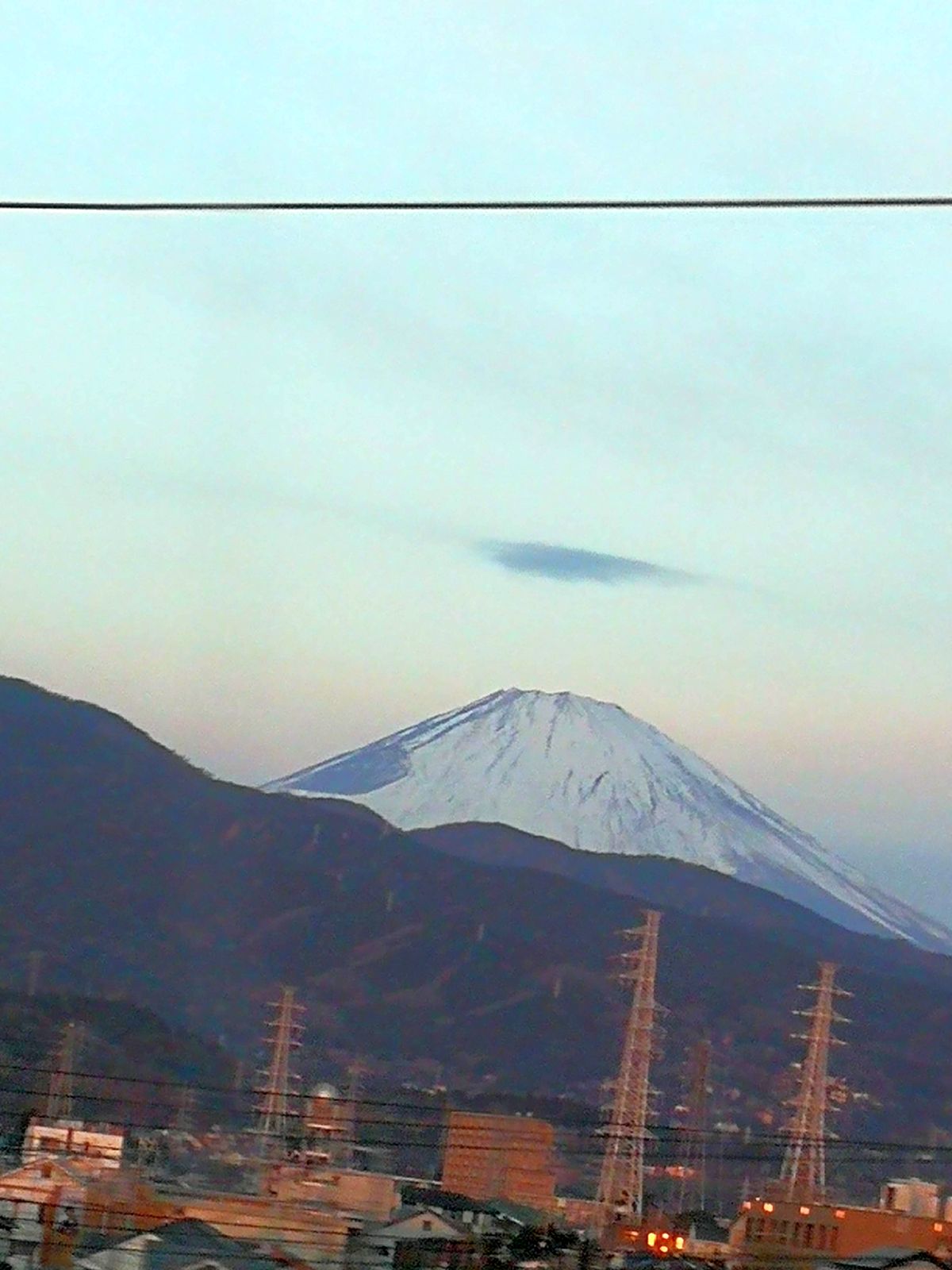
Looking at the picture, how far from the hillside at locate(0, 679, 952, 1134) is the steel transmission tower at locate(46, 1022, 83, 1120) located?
11567mm

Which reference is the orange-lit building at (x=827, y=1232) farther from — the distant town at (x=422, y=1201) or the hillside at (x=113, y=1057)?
the hillside at (x=113, y=1057)

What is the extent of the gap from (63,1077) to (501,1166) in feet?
32.9

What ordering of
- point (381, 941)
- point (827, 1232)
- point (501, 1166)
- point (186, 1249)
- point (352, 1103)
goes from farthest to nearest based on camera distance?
1. point (381, 941)
2. point (352, 1103)
3. point (501, 1166)
4. point (827, 1232)
5. point (186, 1249)

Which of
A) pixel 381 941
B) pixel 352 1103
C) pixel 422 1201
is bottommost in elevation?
pixel 422 1201

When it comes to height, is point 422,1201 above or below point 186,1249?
above

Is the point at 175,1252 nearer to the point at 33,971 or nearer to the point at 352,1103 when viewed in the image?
the point at 352,1103

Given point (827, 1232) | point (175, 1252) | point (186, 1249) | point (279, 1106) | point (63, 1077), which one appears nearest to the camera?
point (175, 1252)

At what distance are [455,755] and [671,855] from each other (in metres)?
22.1

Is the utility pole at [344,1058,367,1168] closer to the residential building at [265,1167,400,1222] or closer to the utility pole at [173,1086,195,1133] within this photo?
the utility pole at [173,1086,195,1133]

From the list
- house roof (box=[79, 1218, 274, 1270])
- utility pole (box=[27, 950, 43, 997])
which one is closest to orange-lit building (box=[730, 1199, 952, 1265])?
house roof (box=[79, 1218, 274, 1270])

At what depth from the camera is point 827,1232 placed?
20250 millimetres

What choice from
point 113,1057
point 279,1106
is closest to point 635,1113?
point 279,1106

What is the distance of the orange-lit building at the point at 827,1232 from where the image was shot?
62.2 feet

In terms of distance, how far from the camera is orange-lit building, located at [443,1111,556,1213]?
2478cm
